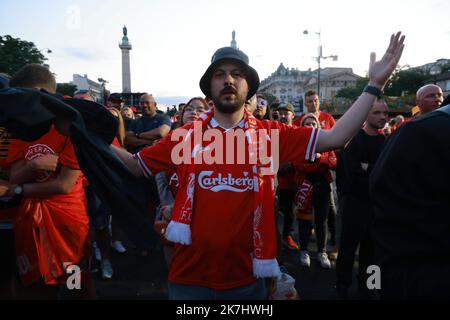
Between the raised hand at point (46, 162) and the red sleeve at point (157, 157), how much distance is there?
68 cm

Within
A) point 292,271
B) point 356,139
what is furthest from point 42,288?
point 356,139

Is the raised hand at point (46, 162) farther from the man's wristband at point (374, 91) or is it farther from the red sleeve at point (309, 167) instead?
the red sleeve at point (309, 167)

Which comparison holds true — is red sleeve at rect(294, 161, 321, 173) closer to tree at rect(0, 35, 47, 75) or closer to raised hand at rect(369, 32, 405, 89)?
raised hand at rect(369, 32, 405, 89)

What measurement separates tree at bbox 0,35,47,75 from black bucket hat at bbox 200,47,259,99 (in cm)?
3730

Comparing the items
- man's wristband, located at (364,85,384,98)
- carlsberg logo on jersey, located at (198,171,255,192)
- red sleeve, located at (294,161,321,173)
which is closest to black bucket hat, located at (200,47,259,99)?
carlsberg logo on jersey, located at (198,171,255,192)

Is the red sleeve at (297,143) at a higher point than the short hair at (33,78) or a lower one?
lower

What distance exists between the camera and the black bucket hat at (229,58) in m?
2.15

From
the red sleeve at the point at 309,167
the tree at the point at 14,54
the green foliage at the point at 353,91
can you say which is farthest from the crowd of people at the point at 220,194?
the green foliage at the point at 353,91

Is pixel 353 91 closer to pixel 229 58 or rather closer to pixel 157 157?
pixel 229 58

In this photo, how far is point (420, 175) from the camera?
147cm

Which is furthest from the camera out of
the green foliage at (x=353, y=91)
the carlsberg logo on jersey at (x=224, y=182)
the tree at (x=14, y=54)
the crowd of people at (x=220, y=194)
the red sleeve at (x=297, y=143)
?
the green foliage at (x=353, y=91)

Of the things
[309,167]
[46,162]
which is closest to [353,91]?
[309,167]

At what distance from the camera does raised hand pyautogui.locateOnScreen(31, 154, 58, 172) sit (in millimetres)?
2305
